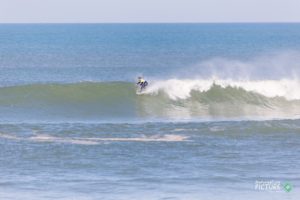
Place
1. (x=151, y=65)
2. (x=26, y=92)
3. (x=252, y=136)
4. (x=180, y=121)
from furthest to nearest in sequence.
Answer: (x=151, y=65)
(x=26, y=92)
(x=180, y=121)
(x=252, y=136)

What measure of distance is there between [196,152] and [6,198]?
22.8 feet

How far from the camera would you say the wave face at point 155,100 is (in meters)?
31.7

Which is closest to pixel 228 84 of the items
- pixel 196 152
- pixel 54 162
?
pixel 196 152

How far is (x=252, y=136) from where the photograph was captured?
25.5 meters

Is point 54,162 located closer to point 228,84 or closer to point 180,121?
point 180,121
